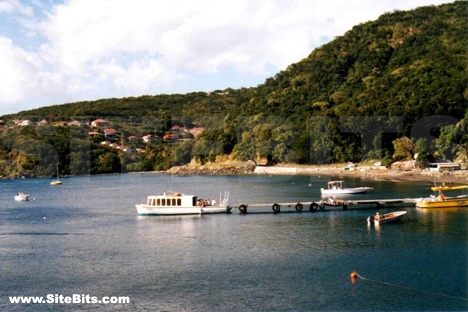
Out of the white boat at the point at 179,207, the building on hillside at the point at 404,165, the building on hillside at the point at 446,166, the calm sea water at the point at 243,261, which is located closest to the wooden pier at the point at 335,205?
the calm sea water at the point at 243,261

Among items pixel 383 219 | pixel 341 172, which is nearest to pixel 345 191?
pixel 383 219

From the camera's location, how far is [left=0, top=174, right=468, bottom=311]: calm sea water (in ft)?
115

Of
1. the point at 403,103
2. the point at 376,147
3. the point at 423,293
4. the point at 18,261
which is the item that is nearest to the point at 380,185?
the point at 376,147

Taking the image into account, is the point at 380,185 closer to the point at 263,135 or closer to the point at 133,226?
the point at 133,226

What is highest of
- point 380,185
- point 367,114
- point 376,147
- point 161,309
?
point 367,114

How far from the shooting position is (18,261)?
48.3 m

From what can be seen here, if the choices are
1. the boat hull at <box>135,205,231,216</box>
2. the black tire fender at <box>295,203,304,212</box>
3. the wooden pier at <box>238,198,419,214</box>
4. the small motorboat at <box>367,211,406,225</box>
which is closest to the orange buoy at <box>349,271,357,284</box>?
the small motorboat at <box>367,211,406,225</box>

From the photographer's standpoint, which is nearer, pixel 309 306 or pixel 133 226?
pixel 309 306

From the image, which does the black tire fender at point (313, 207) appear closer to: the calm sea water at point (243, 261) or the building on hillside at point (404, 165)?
the calm sea water at point (243, 261)

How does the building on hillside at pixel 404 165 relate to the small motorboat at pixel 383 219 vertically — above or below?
above

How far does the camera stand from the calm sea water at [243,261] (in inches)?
1379

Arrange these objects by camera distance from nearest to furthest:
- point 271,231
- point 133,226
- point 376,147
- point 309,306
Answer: point 309,306
point 271,231
point 133,226
point 376,147

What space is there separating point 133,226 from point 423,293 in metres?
43.3

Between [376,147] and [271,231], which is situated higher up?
[376,147]
